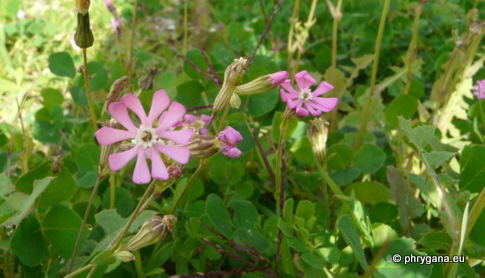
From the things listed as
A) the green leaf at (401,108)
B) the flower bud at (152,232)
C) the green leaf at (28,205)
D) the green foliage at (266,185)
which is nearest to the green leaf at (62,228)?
the green foliage at (266,185)

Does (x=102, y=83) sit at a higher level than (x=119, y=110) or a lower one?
lower

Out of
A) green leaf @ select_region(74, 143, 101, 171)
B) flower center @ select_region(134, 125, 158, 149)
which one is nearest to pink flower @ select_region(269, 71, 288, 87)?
flower center @ select_region(134, 125, 158, 149)

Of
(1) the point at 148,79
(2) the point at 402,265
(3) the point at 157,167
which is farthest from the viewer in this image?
(1) the point at 148,79

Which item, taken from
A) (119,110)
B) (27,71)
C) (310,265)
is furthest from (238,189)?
(27,71)

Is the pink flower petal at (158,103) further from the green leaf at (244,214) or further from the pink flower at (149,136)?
the green leaf at (244,214)

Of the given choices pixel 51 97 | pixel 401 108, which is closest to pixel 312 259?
pixel 401 108

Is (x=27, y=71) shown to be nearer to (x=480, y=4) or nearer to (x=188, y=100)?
(x=188, y=100)

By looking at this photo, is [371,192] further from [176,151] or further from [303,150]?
[176,151]
